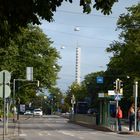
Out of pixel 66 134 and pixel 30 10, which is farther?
pixel 66 134

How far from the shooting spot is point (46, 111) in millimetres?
183875

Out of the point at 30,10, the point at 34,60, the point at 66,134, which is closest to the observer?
the point at 30,10

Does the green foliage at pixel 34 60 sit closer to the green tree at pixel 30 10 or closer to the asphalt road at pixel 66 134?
the asphalt road at pixel 66 134

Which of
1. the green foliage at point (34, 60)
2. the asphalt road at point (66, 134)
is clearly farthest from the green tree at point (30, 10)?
the green foliage at point (34, 60)

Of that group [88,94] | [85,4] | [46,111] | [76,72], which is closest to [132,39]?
[85,4]

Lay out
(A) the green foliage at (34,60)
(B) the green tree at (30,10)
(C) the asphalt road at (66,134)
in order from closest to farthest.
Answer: (B) the green tree at (30,10)
(C) the asphalt road at (66,134)
(A) the green foliage at (34,60)

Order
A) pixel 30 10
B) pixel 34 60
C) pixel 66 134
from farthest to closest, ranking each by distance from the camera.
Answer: pixel 34 60
pixel 66 134
pixel 30 10

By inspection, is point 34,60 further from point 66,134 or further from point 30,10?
point 30,10

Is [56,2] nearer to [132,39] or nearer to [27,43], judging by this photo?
[132,39]

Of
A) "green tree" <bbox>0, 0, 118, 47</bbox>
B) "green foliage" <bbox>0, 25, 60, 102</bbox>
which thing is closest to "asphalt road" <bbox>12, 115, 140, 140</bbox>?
"green tree" <bbox>0, 0, 118, 47</bbox>

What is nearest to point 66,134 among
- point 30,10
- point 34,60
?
point 30,10

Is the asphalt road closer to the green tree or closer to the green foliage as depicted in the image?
the green tree

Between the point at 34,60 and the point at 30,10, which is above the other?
the point at 34,60

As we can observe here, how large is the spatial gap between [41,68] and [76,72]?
90.8 m
